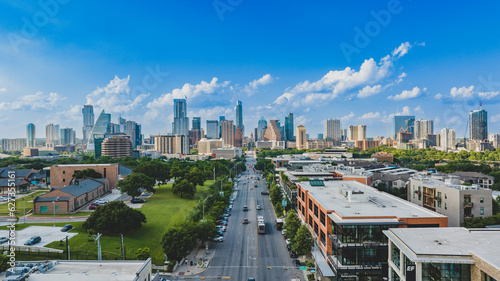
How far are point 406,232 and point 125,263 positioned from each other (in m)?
24.3

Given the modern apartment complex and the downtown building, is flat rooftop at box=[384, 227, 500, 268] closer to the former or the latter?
the downtown building

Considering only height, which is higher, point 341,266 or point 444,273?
point 444,273

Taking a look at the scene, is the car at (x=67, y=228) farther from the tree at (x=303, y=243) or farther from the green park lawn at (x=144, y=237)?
the tree at (x=303, y=243)

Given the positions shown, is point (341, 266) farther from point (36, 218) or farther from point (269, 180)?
point (269, 180)

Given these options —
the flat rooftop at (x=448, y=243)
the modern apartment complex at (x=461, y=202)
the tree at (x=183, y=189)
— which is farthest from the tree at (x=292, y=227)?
the tree at (x=183, y=189)

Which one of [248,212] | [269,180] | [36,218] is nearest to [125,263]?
[36,218]

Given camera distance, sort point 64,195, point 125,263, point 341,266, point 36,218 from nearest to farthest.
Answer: point 125,263
point 341,266
point 36,218
point 64,195

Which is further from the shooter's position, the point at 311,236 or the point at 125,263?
the point at 311,236

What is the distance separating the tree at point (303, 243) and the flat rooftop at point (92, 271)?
2036cm

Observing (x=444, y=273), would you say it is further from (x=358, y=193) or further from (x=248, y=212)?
(x=248, y=212)

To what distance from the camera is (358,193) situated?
41000 mm

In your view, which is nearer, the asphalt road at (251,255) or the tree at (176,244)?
the asphalt road at (251,255)

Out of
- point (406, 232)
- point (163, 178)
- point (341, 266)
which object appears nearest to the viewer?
point (406, 232)

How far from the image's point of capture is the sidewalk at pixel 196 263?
114ft
